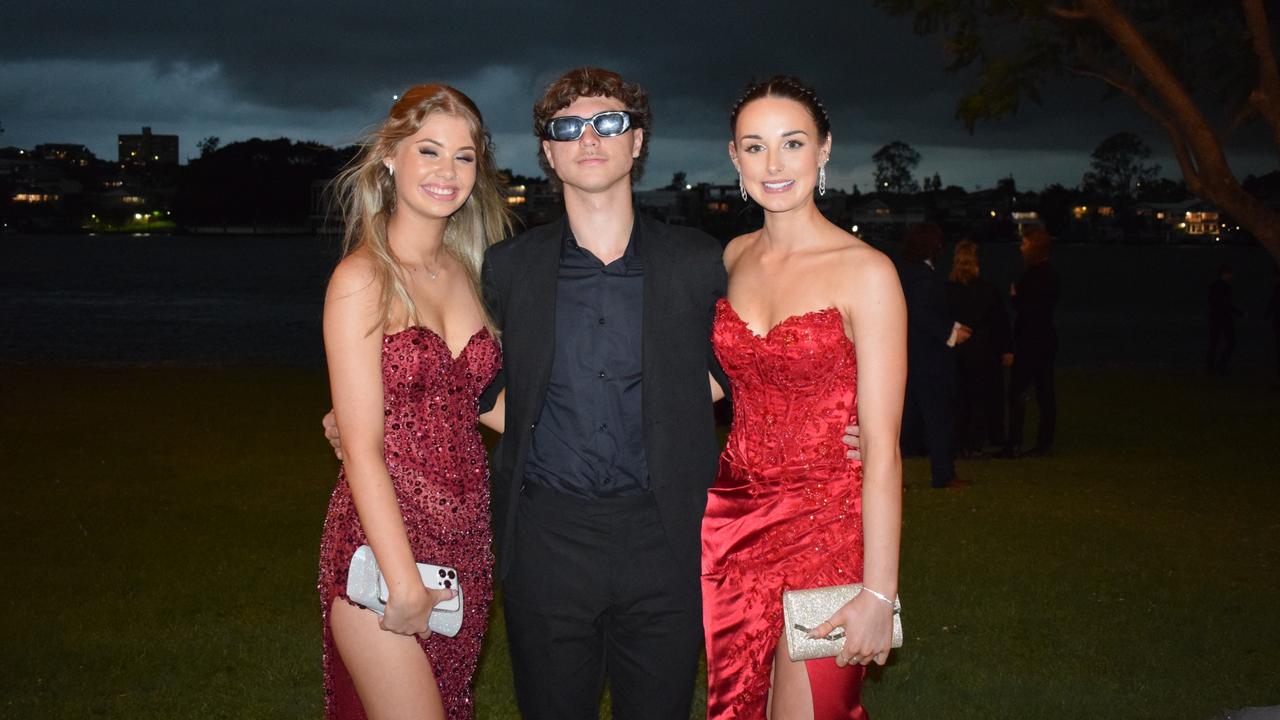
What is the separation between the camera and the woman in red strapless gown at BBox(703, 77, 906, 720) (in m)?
3.63

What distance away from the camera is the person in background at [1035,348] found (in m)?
12.5

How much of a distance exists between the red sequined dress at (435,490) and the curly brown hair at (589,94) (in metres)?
0.81

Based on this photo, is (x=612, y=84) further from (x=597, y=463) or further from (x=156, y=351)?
(x=156, y=351)

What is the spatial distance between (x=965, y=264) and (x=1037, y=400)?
1871 millimetres

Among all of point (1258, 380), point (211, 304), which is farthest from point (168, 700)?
point (211, 304)

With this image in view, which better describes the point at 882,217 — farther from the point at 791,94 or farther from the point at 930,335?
the point at 791,94

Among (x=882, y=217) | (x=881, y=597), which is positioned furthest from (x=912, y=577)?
(x=882, y=217)

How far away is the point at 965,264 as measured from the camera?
12.0m

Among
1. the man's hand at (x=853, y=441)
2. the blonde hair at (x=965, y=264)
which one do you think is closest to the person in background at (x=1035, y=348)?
the blonde hair at (x=965, y=264)

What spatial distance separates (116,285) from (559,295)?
79.7 metres

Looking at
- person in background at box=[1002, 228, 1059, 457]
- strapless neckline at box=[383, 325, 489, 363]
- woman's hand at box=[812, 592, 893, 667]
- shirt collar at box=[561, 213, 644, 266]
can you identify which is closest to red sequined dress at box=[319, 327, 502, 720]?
strapless neckline at box=[383, 325, 489, 363]

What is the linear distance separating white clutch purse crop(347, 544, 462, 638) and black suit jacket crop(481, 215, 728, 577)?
0.35 metres

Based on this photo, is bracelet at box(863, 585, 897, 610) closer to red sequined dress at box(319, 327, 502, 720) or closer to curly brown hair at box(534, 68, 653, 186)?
red sequined dress at box(319, 327, 502, 720)

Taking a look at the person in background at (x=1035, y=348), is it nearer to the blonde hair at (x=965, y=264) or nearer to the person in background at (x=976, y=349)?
the person in background at (x=976, y=349)
